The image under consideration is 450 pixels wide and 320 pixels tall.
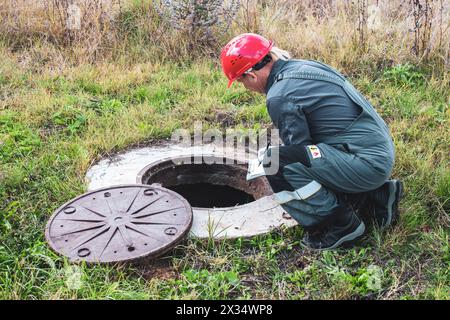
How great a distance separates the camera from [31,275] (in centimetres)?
322

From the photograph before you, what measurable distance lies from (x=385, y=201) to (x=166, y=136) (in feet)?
7.00

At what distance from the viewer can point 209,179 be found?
15.3ft

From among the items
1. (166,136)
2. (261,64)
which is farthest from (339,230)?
(166,136)

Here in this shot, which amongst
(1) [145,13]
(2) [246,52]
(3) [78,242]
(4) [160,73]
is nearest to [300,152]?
(2) [246,52]

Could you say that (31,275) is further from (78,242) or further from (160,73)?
(160,73)

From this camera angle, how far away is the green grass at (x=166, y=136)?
3209 millimetres

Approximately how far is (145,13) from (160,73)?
50.0 inches

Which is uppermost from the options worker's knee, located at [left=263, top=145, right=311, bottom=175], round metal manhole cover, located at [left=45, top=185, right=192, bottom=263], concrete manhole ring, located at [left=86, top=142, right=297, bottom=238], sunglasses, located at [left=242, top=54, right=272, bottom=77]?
sunglasses, located at [left=242, top=54, right=272, bottom=77]

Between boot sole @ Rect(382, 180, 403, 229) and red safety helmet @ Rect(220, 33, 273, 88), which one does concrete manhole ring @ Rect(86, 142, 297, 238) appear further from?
red safety helmet @ Rect(220, 33, 273, 88)

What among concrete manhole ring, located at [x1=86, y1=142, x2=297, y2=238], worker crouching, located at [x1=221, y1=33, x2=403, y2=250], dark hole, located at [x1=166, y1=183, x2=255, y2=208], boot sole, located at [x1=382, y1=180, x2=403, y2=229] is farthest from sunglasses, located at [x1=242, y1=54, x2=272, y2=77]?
dark hole, located at [x1=166, y1=183, x2=255, y2=208]

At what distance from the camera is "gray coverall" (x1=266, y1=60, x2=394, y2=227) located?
10.9 feet

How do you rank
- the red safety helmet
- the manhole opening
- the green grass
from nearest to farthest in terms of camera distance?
the green grass < the red safety helmet < the manhole opening

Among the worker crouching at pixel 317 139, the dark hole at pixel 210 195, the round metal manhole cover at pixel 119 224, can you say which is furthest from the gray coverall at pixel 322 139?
the dark hole at pixel 210 195

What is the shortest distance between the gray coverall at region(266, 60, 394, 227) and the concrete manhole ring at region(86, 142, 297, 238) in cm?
43
